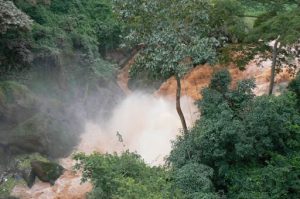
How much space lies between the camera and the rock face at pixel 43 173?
16688 millimetres

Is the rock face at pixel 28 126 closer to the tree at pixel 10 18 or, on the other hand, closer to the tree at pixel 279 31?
the tree at pixel 10 18

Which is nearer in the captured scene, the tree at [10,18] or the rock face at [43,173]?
the tree at [10,18]

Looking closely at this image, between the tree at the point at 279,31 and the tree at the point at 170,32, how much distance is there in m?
1.81

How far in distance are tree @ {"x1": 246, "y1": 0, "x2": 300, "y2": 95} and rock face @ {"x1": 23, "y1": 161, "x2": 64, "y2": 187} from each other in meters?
8.28

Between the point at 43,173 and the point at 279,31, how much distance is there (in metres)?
9.44

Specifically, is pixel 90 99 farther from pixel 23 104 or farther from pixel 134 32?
pixel 134 32

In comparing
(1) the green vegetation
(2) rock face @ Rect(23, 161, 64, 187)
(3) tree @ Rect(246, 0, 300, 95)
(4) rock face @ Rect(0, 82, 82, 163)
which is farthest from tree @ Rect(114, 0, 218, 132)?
(4) rock face @ Rect(0, 82, 82, 163)

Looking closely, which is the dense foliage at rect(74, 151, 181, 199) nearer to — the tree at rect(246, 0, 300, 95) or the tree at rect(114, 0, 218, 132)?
the tree at rect(114, 0, 218, 132)

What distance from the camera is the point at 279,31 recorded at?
14.2 m

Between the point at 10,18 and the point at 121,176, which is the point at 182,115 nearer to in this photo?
the point at 121,176

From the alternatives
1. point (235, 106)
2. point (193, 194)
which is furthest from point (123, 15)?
point (193, 194)

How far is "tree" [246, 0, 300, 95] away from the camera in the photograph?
13836 mm

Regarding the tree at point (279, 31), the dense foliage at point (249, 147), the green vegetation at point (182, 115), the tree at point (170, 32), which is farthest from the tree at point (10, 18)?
the tree at point (279, 31)

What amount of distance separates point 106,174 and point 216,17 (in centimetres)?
633
